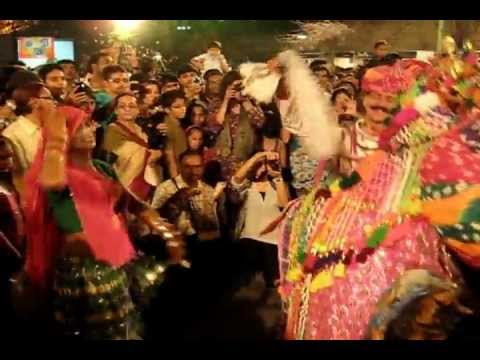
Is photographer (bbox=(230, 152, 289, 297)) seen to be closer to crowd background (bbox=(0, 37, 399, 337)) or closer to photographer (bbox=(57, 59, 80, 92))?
crowd background (bbox=(0, 37, 399, 337))

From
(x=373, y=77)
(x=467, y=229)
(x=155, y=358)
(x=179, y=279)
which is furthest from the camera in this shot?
(x=155, y=358)

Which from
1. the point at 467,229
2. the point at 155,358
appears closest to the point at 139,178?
the point at 155,358

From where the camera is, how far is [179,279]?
2.58m

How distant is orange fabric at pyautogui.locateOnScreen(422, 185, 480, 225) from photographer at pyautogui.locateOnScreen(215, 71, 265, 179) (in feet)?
2.28

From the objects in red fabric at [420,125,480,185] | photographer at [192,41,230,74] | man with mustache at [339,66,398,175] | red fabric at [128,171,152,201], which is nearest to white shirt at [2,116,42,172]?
red fabric at [128,171,152,201]

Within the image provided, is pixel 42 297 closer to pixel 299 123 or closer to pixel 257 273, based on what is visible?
pixel 257 273

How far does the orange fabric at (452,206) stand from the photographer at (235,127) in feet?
2.28

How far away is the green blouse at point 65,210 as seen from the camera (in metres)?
2.42

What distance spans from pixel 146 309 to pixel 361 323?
0.81 m

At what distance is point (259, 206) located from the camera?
2.58 meters

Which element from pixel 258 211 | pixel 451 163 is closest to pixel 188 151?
pixel 258 211

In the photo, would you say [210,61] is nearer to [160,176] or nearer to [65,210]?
[160,176]

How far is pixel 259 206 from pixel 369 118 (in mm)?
525

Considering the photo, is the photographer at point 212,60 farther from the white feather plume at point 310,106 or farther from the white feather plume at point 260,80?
the white feather plume at point 310,106
